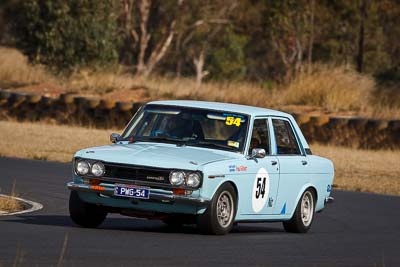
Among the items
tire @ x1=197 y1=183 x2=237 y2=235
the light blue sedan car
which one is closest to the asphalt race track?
tire @ x1=197 y1=183 x2=237 y2=235

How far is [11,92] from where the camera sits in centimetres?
3431

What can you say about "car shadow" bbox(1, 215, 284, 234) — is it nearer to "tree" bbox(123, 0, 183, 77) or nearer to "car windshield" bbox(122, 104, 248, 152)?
"car windshield" bbox(122, 104, 248, 152)

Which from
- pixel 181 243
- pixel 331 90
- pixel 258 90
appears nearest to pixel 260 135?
pixel 181 243

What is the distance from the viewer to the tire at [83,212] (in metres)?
12.5

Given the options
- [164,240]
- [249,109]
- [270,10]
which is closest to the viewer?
[164,240]

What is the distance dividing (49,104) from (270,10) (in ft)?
83.1

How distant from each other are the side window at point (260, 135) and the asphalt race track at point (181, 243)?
0.97 meters

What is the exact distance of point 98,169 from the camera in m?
12.3

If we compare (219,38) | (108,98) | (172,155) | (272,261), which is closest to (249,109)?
(172,155)

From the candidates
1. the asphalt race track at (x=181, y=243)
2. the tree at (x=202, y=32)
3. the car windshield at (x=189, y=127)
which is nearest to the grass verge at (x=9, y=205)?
the asphalt race track at (x=181, y=243)

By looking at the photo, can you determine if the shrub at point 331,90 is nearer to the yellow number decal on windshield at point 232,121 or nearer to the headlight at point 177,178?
the yellow number decal on windshield at point 232,121

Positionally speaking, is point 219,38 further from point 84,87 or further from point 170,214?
point 170,214

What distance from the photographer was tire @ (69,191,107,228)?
41.1 ft

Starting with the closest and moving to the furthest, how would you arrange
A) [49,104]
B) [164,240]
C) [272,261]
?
[272,261] < [164,240] < [49,104]
